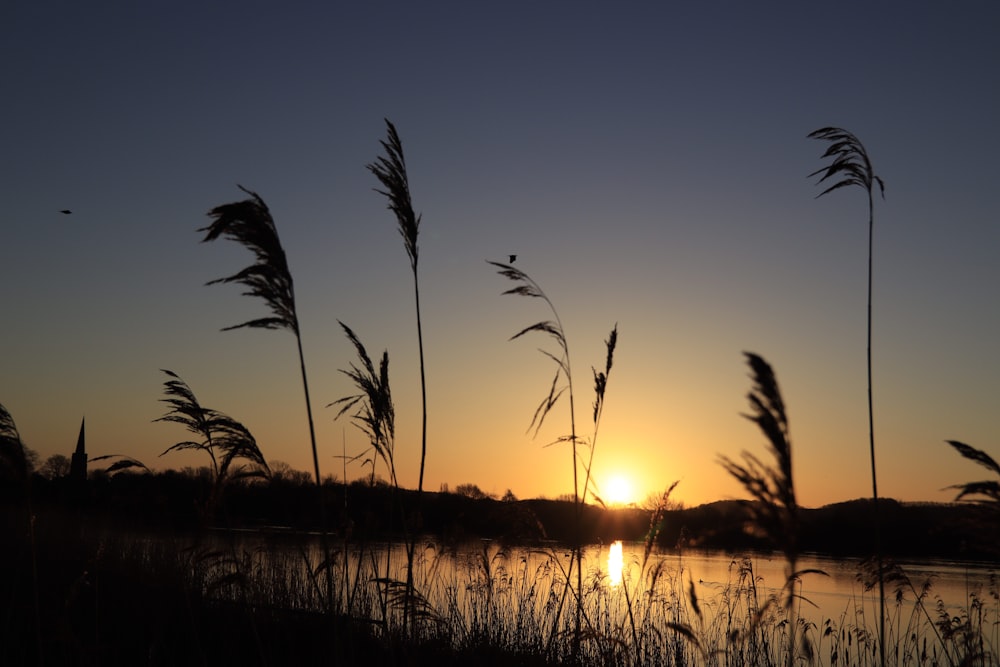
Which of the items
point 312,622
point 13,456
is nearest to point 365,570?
point 312,622

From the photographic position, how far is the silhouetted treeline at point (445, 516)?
3.44 meters

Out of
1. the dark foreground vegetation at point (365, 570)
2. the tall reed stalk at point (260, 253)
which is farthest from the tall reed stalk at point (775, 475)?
Answer: the tall reed stalk at point (260, 253)

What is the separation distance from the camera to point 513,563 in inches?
904

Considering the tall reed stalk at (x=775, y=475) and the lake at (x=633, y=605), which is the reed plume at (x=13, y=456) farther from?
the tall reed stalk at (x=775, y=475)

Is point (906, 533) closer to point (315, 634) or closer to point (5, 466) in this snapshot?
point (315, 634)

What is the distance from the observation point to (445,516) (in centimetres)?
1077

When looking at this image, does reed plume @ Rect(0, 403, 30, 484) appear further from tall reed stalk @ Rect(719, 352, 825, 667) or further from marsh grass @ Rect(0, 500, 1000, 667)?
tall reed stalk @ Rect(719, 352, 825, 667)

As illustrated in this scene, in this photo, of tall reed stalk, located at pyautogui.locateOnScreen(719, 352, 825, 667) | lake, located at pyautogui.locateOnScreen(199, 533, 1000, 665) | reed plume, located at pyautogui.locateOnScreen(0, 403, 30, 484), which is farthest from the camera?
lake, located at pyautogui.locateOnScreen(199, 533, 1000, 665)

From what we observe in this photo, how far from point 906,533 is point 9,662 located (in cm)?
4422

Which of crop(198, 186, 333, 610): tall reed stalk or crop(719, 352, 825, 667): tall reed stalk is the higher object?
crop(198, 186, 333, 610): tall reed stalk

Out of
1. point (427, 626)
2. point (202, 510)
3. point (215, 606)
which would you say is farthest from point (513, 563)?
point (202, 510)

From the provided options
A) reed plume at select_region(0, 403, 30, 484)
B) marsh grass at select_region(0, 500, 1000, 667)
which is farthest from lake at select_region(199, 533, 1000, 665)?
reed plume at select_region(0, 403, 30, 484)

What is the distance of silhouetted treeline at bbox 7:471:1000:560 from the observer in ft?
11.3

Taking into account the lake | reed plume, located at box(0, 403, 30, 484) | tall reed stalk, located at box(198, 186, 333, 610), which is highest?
tall reed stalk, located at box(198, 186, 333, 610)
